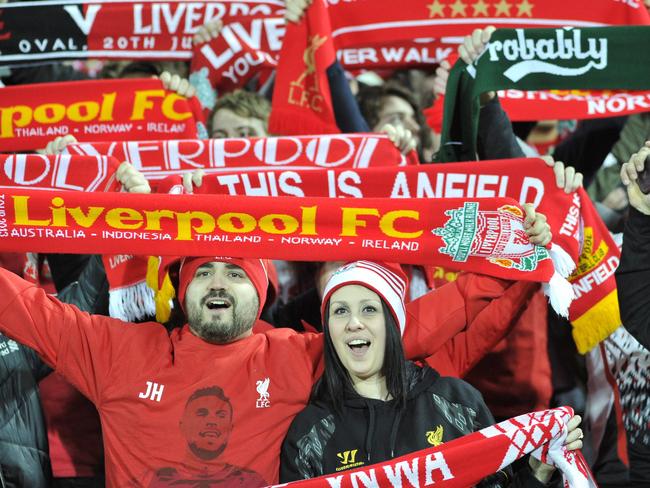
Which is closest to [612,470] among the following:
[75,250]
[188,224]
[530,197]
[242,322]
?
[530,197]

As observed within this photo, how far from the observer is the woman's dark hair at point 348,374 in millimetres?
3727

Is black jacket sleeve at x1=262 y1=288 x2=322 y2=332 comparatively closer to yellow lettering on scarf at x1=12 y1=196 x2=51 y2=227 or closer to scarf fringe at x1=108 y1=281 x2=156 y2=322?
scarf fringe at x1=108 y1=281 x2=156 y2=322

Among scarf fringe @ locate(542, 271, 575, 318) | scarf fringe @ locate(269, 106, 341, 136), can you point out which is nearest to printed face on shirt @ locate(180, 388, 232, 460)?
scarf fringe @ locate(542, 271, 575, 318)

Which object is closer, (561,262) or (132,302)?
(561,262)

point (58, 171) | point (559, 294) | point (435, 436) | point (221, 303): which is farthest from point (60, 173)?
point (559, 294)

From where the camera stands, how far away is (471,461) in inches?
135

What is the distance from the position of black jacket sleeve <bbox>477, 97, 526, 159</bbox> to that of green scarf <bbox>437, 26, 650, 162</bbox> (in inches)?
3.3

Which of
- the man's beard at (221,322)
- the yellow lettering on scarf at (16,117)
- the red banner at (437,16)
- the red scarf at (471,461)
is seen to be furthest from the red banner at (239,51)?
the red scarf at (471,461)

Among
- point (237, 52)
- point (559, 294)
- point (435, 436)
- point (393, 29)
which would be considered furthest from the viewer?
point (237, 52)

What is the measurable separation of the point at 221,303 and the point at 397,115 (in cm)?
180

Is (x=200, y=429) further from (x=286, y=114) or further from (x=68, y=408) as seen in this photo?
(x=286, y=114)

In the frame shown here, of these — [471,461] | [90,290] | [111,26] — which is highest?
[111,26]

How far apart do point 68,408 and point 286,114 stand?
1.60 meters

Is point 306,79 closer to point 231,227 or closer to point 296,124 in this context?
point 296,124
